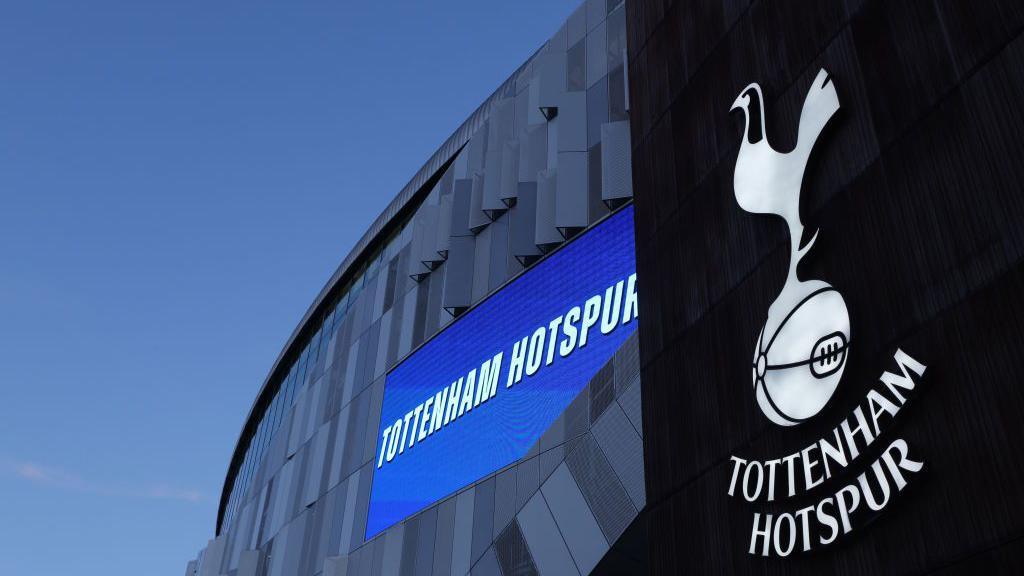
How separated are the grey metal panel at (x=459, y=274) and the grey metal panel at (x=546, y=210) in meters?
3.35

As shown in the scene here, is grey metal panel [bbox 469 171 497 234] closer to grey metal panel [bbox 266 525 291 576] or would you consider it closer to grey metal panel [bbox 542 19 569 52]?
grey metal panel [bbox 542 19 569 52]

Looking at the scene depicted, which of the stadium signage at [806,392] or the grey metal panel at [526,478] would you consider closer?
the stadium signage at [806,392]

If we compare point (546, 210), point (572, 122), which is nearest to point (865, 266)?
point (546, 210)

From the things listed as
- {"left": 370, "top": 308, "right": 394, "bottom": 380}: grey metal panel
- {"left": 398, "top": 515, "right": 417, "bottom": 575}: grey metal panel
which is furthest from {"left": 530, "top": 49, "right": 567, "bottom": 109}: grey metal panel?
{"left": 398, "top": 515, "right": 417, "bottom": 575}: grey metal panel

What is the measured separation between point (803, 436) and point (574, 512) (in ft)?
22.3

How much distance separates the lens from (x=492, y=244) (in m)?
24.0

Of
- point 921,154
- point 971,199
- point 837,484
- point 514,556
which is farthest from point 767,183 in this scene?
point 514,556

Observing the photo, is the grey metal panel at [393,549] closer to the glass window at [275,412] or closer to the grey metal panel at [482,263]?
the grey metal panel at [482,263]

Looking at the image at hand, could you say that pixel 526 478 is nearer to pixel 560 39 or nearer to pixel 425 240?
pixel 425 240

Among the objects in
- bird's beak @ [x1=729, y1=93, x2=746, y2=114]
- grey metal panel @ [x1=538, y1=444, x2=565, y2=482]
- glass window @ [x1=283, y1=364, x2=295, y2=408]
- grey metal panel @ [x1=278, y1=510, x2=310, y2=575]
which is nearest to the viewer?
bird's beak @ [x1=729, y1=93, x2=746, y2=114]

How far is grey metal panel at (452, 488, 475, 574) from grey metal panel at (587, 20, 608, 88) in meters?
10.8

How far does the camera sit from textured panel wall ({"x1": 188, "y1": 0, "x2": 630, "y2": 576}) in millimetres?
13492

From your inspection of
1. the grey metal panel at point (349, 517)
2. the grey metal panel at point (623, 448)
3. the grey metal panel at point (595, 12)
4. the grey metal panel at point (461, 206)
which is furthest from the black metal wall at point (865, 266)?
the grey metal panel at point (349, 517)

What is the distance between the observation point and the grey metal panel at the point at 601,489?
12.6 metres
